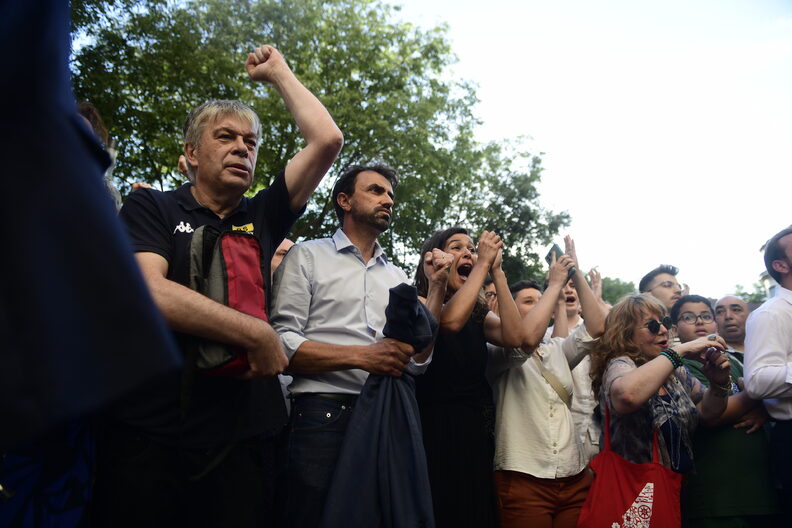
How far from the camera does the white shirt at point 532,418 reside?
3.59 metres

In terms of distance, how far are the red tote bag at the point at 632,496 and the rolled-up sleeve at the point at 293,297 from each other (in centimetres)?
195

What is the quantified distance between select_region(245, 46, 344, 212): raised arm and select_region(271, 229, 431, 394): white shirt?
43 centimetres

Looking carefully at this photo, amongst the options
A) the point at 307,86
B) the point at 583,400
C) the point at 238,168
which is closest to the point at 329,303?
the point at 238,168

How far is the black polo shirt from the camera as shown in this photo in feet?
7.02

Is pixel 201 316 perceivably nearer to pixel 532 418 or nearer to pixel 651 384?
pixel 532 418

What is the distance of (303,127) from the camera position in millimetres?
2732

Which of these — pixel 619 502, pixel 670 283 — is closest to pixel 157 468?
pixel 619 502

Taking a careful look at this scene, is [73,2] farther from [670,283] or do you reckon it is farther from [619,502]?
[619,502]

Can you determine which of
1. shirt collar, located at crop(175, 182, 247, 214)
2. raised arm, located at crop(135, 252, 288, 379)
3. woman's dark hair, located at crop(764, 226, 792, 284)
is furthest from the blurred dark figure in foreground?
woman's dark hair, located at crop(764, 226, 792, 284)

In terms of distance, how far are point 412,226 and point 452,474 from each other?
12.6 meters

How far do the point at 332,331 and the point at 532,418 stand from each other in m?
1.52

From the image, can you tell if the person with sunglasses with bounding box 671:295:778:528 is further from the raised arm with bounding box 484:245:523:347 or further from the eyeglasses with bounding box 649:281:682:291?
the eyeglasses with bounding box 649:281:682:291

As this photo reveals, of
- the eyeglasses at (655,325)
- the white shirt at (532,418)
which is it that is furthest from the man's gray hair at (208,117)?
the eyeglasses at (655,325)

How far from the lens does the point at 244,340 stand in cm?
212
